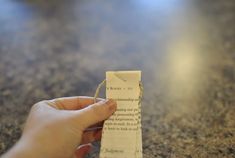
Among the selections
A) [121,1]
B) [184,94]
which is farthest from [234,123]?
[121,1]

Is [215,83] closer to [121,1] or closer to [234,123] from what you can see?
[234,123]

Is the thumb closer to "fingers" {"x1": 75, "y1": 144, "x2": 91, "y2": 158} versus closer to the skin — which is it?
the skin

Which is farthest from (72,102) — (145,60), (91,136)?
(145,60)

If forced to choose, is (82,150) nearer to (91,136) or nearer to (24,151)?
(91,136)

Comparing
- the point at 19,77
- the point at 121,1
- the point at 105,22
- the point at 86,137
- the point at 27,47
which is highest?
the point at 121,1

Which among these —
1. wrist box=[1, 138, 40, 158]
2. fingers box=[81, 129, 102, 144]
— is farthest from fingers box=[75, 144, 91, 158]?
wrist box=[1, 138, 40, 158]

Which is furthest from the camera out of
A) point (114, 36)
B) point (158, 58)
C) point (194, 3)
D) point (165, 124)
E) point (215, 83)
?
point (194, 3)
